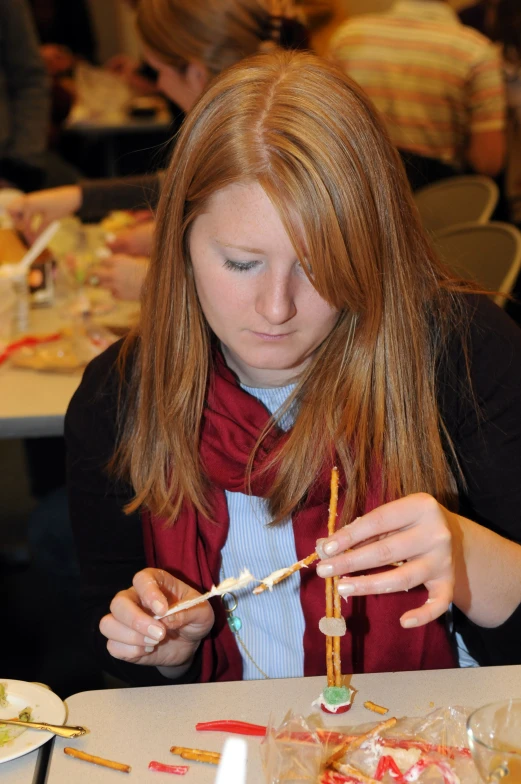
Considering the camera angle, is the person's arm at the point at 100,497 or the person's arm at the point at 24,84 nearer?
the person's arm at the point at 100,497

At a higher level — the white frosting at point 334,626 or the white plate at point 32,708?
the white frosting at point 334,626

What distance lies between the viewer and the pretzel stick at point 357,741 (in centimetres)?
101

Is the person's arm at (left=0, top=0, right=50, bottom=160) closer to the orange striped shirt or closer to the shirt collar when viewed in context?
the orange striped shirt

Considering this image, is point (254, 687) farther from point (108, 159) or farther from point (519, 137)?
point (108, 159)

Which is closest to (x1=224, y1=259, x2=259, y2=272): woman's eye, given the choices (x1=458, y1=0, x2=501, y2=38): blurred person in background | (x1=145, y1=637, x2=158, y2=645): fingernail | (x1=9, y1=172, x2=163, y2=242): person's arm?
(x1=145, y1=637, x2=158, y2=645): fingernail

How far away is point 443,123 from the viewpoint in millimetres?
3445

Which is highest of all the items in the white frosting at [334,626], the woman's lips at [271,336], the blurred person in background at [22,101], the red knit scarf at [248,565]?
the woman's lips at [271,336]

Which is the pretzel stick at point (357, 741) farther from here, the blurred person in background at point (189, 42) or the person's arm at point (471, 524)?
the blurred person in background at point (189, 42)

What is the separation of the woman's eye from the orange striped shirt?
7.24 ft

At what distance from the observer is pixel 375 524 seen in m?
1.03

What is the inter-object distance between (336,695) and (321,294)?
0.49 metres

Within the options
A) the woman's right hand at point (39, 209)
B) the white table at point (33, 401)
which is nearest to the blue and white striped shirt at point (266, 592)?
the white table at point (33, 401)

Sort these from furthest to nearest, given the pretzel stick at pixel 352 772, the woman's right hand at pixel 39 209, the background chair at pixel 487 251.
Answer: the woman's right hand at pixel 39 209, the background chair at pixel 487 251, the pretzel stick at pixel 352 772

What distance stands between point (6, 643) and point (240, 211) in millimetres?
1715
